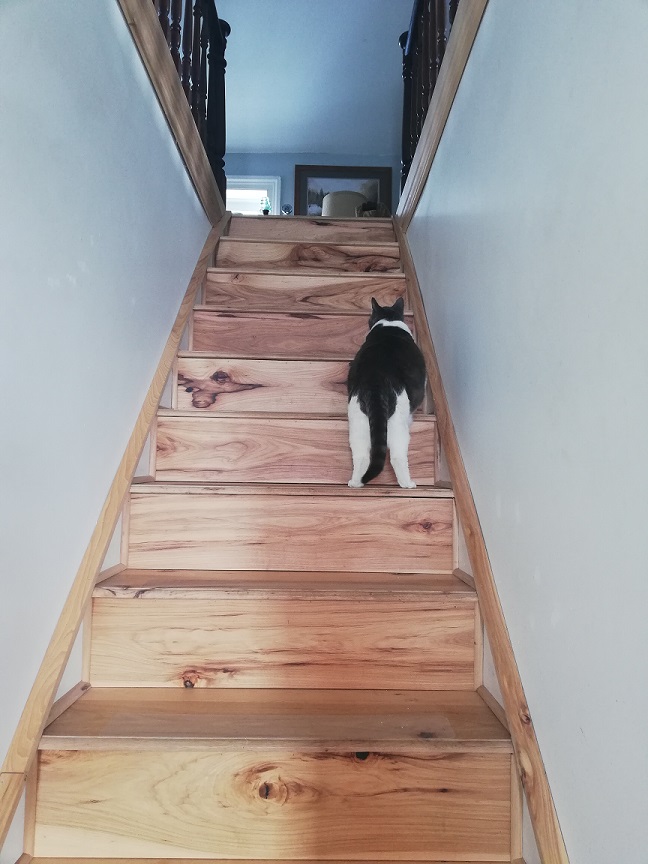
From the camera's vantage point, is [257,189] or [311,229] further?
[257,189]

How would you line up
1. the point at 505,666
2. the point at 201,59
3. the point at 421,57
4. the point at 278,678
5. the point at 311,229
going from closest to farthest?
the point at 505,666 → the point at 278,678 → the point at 201,59 → the point at 421,57 → the point at 311,229

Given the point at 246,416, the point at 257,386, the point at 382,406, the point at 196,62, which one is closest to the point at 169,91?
the point at 196,62

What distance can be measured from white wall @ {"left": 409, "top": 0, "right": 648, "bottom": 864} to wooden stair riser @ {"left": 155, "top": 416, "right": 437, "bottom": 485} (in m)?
0.48

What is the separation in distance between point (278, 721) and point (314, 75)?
429 cm

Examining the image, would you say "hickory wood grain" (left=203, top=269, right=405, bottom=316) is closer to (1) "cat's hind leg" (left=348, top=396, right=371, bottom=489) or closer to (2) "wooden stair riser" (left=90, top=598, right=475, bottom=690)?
(1) "cat's hind leg" (left=348, top=396, right=371, bottom=489)

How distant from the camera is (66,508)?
1.09 m

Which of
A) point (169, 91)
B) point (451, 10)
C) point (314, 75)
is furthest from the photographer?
point (314, 75)

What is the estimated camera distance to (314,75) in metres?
4.05

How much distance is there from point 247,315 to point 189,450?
0.64 m

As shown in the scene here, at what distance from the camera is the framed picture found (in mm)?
5035

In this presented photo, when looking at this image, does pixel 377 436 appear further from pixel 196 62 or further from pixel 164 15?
pixel 196 62

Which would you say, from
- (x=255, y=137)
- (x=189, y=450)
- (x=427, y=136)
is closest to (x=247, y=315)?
(x=189, y=450)

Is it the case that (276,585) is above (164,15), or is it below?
below

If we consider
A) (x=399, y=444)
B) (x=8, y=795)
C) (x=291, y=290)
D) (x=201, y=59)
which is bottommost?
(x=8, y=795)
